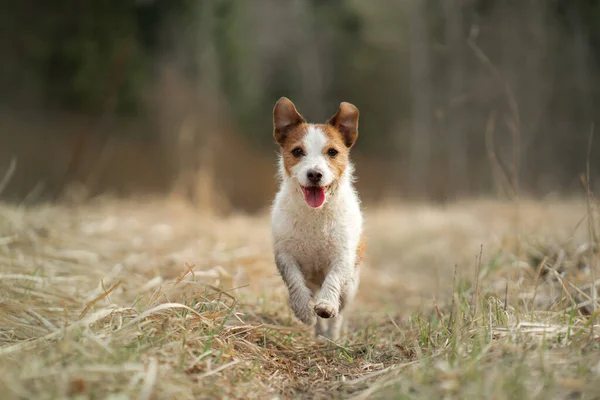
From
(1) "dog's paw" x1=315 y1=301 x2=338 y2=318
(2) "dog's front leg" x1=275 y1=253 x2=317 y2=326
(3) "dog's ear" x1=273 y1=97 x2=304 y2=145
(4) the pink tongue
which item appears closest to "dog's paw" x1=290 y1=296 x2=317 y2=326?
(2) "dog's front leg" x1=275 y1=253 x2=317 y2=326

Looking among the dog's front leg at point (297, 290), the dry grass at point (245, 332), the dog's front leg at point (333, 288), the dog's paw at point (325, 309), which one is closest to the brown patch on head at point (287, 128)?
the dog's front leg at point (297, 290)

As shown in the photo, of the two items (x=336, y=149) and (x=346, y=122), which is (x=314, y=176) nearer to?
(x=336, y=149)

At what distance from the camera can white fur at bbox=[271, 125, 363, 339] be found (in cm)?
349

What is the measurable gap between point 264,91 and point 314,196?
13640 mm

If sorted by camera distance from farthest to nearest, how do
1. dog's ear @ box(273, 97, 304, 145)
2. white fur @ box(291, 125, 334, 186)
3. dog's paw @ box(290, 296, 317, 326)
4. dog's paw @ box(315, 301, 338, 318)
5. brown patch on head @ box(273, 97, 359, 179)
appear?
dog's ear @ box(273, 97, 304, 145)
brown patch on head @ box(273, 97, 359, 179)
white fur @ box(291, 125, 334, 186)
dog's paw @ box(290, 296, 317, 326)
dog's paw @ box(315, 301, 338, 318)

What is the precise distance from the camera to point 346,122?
3.91 m

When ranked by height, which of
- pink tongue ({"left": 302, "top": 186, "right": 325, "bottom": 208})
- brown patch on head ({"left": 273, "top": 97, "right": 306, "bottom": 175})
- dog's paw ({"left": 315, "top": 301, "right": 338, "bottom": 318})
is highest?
brown patch on head ({"left": 273, "top": 97, "right": 306, "bottom": 175})

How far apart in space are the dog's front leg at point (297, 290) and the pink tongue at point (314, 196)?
433 mm

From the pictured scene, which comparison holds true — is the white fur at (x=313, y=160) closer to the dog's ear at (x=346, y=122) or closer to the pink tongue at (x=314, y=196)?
the pink tongue at (x=314, y=196)

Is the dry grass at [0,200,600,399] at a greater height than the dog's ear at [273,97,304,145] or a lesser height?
lesser

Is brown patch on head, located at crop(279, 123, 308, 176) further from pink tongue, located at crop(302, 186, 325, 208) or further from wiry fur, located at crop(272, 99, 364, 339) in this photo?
pink tongue, located at crop(302, 186, 325, 208)

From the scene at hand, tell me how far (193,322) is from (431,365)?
1174 mm

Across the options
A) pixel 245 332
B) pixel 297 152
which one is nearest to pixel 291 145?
pixel 297 152

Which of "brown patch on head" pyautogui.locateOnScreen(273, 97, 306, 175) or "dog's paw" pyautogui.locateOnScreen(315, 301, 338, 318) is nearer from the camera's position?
"dog's paw" pyautogui.locateOnScreen(315, 301, 338, 318)
